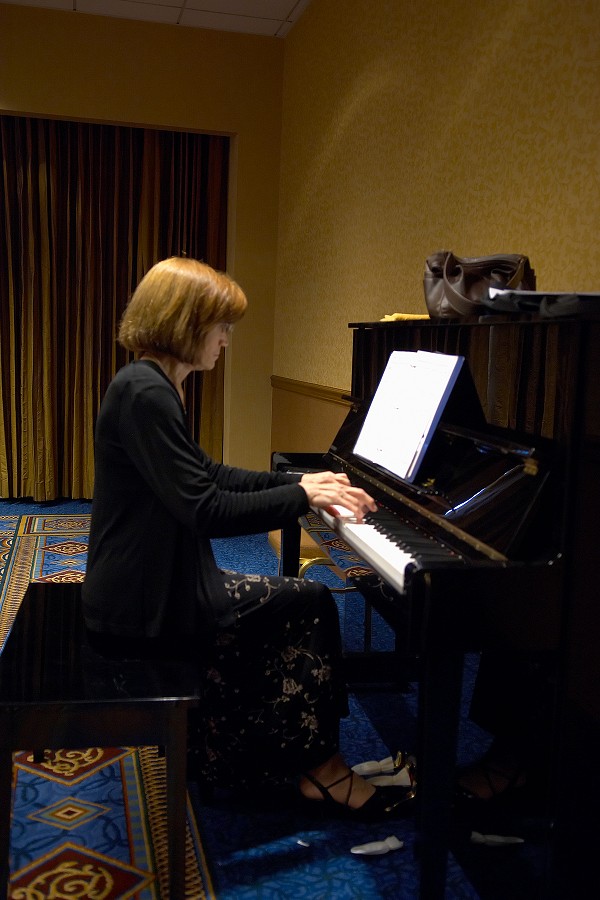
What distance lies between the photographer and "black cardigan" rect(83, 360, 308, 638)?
1640 mm

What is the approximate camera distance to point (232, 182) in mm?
5129

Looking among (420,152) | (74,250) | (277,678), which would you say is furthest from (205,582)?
(74,250)

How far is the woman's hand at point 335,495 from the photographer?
1765 millimetres

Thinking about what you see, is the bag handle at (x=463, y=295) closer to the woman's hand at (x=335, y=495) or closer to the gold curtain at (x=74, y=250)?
the woman's hand at (x=335, y=495)

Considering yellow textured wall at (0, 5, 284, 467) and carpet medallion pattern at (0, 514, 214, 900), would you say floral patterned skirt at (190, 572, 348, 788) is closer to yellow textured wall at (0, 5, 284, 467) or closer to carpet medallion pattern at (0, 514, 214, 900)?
carpet medallion pattern at (0, 514, 214, 900)

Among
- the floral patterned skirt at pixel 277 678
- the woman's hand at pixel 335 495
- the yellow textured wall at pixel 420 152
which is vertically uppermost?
the yellow textured wall at pixel 420 152

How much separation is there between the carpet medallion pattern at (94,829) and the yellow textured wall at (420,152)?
5.24 ft

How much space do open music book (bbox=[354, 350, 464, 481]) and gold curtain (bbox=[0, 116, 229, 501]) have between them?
322 centimetres

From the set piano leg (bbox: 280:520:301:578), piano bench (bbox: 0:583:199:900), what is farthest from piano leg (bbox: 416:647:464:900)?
piano leg (bbox: 280:520:301:578)

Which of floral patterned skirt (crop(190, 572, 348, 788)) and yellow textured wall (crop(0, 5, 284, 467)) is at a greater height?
yellow textured wall (crop(0, 5, 284, 467))

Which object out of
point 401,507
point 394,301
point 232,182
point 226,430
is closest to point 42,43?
point 232,182

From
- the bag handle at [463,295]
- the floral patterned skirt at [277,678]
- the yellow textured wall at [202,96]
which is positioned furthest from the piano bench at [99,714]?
the yellow textured wall at [202,96]

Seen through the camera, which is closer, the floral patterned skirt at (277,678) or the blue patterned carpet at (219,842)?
the blue patterned carpet at (219,842)

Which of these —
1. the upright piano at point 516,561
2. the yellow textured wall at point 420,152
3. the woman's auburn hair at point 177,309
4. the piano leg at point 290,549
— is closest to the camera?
the upright piano at point 516,561
